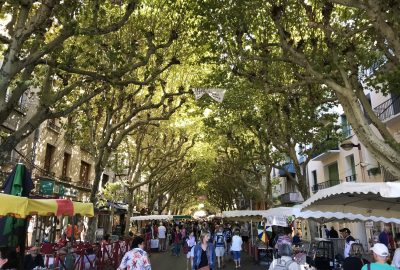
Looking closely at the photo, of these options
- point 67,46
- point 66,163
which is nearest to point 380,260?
point 67,46

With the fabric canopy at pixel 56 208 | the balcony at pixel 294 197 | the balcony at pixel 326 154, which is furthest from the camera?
the balcony at pixel 294 197

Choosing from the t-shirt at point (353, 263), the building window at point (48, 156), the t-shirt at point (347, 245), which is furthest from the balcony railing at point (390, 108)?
the building window at point (48, 156)

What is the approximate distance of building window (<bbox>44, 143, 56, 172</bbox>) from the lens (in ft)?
75.8

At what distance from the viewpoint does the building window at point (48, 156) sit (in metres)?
23.1

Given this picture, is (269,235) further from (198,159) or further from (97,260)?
(198,159)

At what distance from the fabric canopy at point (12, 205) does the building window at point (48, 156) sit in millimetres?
16304

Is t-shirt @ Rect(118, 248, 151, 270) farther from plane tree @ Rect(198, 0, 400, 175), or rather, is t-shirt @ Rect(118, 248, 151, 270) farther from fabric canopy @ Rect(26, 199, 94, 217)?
plane tree @ Rect(198, 0, 400, 175)

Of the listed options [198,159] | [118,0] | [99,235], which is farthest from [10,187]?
[198,159]

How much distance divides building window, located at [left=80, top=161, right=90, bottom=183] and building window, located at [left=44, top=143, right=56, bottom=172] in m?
5.72

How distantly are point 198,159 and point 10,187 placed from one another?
29.6 m

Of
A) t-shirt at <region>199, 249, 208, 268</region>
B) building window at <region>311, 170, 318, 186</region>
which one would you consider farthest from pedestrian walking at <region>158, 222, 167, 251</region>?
t-shirt at <region>199, 249, 208, 268</region>

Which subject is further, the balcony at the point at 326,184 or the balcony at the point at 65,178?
the balcony at the point at 326,184

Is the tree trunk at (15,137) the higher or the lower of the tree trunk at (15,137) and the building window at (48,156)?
the lower

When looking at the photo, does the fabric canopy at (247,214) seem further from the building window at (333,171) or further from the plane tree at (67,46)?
the building window at (333,171)
